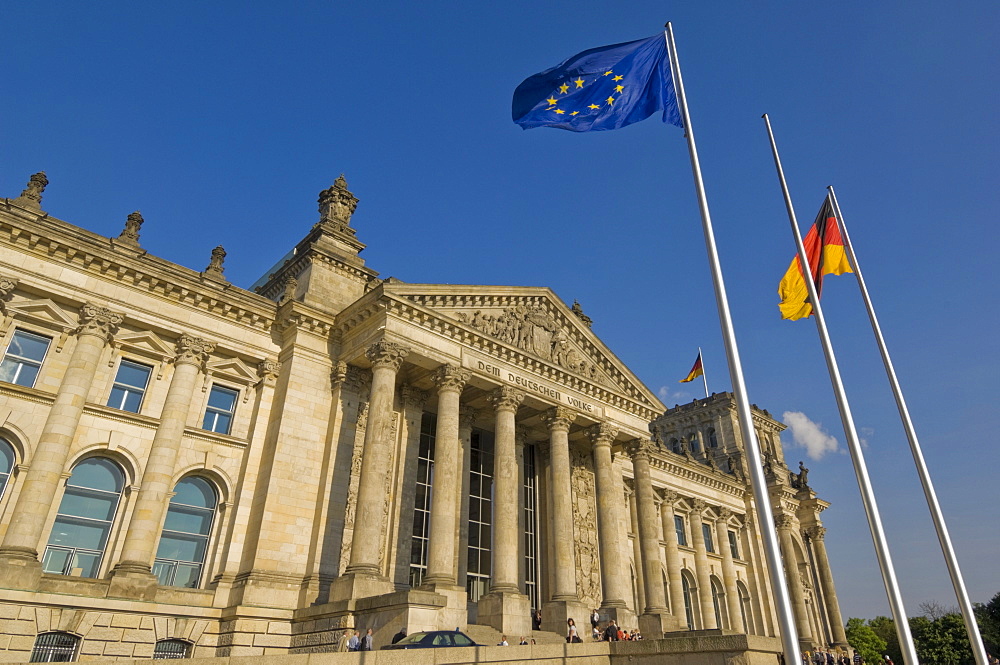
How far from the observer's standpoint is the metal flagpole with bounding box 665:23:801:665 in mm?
9648

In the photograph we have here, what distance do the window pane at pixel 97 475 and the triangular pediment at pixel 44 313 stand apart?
503 centimetres

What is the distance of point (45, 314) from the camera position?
22922 millimetres

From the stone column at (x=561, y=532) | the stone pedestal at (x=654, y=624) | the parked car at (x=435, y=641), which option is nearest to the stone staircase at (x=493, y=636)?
the stone column at (x=561, y=532)

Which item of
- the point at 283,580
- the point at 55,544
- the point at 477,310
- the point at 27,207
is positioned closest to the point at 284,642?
the point at 283,580

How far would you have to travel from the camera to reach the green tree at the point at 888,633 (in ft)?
305

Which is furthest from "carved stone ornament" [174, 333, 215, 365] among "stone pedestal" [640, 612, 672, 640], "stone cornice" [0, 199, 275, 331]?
"stone pedestal" [640, 612, 672, 640]

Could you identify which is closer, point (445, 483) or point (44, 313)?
point (44, 313)

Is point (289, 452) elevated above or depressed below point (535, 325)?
below

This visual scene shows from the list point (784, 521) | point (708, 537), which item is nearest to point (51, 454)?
point (708, 537)

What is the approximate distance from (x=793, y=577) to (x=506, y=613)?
120 ft

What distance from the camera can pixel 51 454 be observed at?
20844mm

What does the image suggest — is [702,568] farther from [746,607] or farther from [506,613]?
[506,613]

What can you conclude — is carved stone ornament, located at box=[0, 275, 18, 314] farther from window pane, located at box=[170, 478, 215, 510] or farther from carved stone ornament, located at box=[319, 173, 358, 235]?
carved stone ornament, located at box=[319, 173, 358, 235]

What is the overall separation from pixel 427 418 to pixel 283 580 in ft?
35.1
